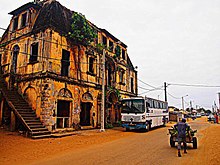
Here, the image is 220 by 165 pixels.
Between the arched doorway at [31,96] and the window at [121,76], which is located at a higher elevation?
the window at [121,76]

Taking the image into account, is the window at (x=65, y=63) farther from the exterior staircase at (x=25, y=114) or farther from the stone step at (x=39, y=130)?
the stone step at (x=39, y=130)

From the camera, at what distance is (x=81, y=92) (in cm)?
1822

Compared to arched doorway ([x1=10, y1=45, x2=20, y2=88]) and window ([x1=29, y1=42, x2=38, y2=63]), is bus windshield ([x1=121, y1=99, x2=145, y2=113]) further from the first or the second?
arched doorway ([x1=10, y1=45, x2=20, y2=88])

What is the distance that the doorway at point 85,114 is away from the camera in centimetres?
1966

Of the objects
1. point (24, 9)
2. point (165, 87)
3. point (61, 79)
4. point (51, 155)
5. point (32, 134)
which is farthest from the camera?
point (165, 87)

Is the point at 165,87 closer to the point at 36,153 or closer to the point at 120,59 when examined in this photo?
the point at 120,59

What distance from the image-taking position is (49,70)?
15242 millimetres

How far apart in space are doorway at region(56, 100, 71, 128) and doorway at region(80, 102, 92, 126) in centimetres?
260

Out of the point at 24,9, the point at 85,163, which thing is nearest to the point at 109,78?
the point at 24,9

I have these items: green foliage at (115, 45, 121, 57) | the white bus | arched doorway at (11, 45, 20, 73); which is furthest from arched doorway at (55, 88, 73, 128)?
green foliage at (115, 45, 121, 57)

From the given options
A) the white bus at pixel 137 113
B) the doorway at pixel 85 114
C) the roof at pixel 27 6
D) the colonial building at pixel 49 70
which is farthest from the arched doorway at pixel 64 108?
the roof at pixel 27 6

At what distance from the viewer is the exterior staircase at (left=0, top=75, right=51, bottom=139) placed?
13.4 metres

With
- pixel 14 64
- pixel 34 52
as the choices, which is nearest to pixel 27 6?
pixel 34 52

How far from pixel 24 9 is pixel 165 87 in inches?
1068
